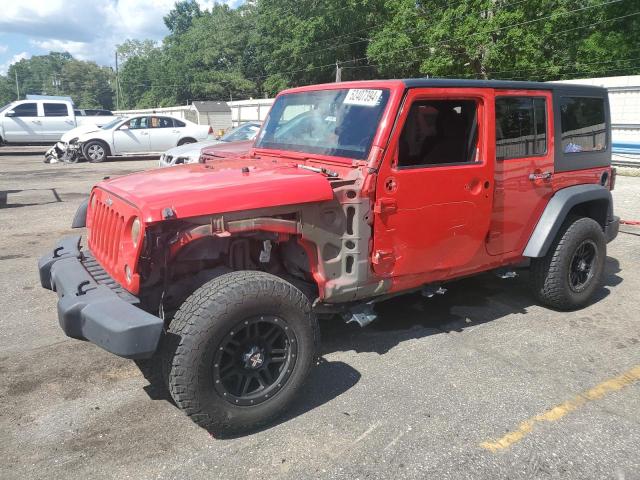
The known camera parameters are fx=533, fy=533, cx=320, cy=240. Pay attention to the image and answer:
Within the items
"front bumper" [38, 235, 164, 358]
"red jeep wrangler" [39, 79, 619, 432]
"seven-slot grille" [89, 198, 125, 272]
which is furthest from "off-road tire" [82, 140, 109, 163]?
"front bumper" [38, 235, 164, 358]

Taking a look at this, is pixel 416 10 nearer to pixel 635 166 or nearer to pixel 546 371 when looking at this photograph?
pixel 635 166

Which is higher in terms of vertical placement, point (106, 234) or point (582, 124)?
point (582, 124)

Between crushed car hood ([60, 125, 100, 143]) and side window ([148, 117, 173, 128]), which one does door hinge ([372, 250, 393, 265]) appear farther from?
crushed car hood ([60, 125, 100, 143])

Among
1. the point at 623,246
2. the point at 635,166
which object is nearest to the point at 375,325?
the point at 623,246

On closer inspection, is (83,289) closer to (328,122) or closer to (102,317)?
(102,317)

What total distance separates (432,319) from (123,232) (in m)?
2.74

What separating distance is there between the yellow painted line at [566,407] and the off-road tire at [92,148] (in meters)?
16.5

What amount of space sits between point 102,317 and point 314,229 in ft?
4.23

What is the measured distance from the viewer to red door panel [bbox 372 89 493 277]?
3.49m

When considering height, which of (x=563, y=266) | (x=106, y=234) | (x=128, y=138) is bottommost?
(x=563, y=266)

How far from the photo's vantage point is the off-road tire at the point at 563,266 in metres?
4.61

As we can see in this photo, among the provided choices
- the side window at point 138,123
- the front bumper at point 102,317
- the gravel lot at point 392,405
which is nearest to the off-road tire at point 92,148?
the side window at point 138,123

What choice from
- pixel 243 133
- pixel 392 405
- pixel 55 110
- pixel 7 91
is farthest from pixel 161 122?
pixel 7 91

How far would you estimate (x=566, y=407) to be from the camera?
3.31m
